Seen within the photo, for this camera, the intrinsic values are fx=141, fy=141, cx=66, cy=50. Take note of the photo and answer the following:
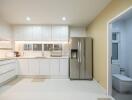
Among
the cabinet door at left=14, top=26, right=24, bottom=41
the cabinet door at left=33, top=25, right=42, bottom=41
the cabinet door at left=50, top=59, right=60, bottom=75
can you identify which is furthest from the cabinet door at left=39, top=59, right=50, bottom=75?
the cabinet door at left=14, top=26, right=24, bottom=41

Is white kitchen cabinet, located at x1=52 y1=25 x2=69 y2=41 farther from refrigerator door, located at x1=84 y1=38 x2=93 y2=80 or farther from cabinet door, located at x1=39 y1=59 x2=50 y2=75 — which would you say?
refrigerator door, located at x1=84 y1=38 x2=93 y2=80

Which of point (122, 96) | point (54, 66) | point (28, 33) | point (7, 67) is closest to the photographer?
point (122, 96)

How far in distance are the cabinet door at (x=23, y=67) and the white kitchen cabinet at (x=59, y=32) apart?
5.63 ft

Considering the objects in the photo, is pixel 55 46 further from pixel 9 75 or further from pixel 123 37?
pixel 123 37

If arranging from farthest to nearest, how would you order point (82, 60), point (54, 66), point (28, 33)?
point (28, 33), point (54, 66), point (82, 60)

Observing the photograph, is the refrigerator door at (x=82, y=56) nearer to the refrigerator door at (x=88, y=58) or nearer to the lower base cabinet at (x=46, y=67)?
the refrigerator door at (x=88, y=58)

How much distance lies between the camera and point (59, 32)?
6.77 meters

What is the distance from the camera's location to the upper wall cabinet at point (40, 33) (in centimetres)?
674

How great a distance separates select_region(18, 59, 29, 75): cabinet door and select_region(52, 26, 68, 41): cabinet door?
1.71m

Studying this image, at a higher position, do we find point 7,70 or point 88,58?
point 88,58

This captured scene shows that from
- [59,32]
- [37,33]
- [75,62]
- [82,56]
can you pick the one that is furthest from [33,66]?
[82,56]

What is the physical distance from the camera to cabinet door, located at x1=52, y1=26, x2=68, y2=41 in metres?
6.76

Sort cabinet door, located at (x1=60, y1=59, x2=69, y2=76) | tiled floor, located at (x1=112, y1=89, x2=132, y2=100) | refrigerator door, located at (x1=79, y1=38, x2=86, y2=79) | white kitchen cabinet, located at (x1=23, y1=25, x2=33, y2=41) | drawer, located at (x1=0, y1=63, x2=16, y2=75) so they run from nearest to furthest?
1. tiled floor, located at (x1=112, y1=89, x2=132, y2=100)
2. drawer, located at (x1=0, y1=63, x2=16, y2=75)
3. refrigerator door, located at (x1=79, y1=38, x2=86, y2=79)
4. cabinet door, located at (x1=60, y1=59, x2=69, y2=76)
5. white kitchen cabinet, located at (x1=23, y1=25, x2=33, y2=41)

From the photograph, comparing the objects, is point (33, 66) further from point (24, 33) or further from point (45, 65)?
point (24, 33)
